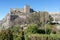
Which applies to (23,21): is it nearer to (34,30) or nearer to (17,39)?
(34,30)

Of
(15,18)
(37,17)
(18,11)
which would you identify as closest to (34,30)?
(37,17)

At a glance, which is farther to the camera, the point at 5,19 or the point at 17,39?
the point at 5,19

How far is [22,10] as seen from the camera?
244ft

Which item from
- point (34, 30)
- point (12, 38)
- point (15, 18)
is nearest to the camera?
point (12, 38)

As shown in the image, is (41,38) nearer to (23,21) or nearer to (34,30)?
(34,30)

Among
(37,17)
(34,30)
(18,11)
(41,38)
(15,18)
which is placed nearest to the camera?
(41,38)

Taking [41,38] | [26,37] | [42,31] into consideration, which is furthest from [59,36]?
[42,31]

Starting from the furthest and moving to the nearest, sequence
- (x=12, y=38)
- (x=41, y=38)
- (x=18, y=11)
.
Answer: (x=18, y=11), (x=12, y=38), (x=41, y=38)

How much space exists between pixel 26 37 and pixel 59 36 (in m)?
2.92

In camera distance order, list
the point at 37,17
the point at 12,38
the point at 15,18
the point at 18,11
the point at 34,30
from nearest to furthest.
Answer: the point at 12,38 → the point at 34,30 → the point at 37,17 → the point at 15,18 → the point at 18,11

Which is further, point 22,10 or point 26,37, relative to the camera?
point 22,10

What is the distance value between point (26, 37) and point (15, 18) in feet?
144

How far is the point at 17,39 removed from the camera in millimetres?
19969

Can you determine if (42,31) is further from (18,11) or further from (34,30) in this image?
(18,11)
